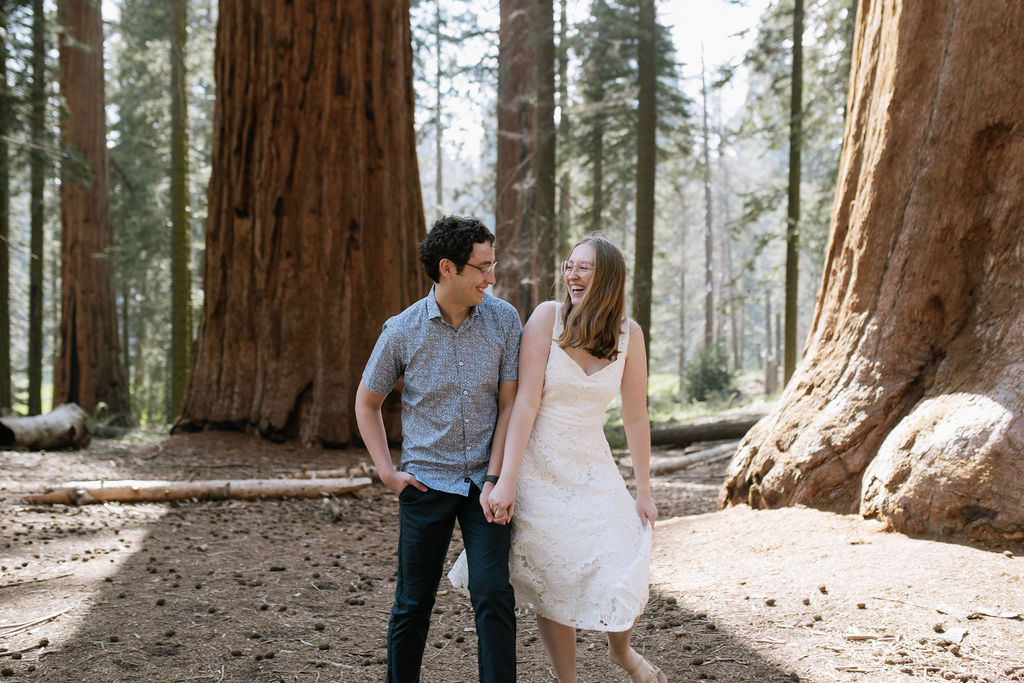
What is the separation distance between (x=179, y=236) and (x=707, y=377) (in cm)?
1824

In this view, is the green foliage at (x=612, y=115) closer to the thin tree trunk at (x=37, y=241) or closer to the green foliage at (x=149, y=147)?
the green foliage at (x=149, y=147)

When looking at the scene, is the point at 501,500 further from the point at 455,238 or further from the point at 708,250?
the point at 708,250

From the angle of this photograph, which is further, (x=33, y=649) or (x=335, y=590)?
(x=335, y=590)

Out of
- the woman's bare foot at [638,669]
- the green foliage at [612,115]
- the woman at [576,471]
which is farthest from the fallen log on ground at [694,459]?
the green foliage at [612,115]

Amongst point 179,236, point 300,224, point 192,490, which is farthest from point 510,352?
point 179,236

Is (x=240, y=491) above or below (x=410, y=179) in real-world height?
below

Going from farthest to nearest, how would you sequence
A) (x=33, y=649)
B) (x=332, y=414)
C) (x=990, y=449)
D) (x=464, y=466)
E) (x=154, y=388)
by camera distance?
1. (x=154, y=388)
2. (x=332, y=414)
3. (x=990, y=449)
4. (x=33, y=649)
5. (x=464, y=466)

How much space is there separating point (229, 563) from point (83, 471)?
307 centimetres

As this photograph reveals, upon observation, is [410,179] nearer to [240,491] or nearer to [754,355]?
[240,491]

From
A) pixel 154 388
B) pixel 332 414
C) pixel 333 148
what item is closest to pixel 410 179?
pixel 333 148

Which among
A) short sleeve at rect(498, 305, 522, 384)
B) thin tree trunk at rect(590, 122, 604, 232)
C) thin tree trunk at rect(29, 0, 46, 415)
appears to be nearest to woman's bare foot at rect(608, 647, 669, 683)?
short sleeve at rect(498, 305, 522, 384)

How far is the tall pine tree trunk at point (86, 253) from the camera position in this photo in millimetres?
14133

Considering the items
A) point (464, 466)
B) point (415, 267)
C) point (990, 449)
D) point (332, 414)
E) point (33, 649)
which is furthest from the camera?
point (415, 267)

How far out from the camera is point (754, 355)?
79500mm
